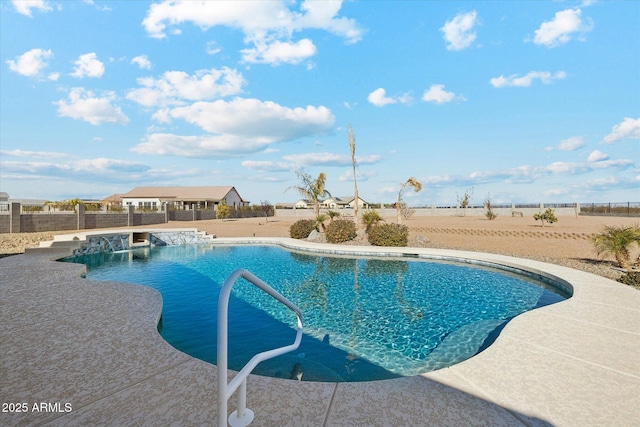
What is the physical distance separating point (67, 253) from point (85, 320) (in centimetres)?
1027

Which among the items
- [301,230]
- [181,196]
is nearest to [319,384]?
[301,230]

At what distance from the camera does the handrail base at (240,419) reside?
7.63 feet

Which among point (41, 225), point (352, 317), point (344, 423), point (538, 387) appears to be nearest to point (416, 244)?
point (352, 317)

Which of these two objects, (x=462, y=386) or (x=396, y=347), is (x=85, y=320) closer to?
(x=396, y=347)

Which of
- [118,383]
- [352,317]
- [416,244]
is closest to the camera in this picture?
[118,383]

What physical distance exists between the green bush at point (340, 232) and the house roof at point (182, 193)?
37.5 metres

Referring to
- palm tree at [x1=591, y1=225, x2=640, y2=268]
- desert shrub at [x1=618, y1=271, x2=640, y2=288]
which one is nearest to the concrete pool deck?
desert shrub at [x1=618, y1=271, x2=640, y2=288]

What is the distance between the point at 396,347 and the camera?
5109 mm

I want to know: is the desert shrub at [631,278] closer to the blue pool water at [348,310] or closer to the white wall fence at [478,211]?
the blue pool water at [348,310]

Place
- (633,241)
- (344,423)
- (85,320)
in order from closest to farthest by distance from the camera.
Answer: (344,423)
(85,320)
(633,241)

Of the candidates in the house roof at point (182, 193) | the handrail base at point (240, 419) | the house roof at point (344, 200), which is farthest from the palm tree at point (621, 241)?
the house roof at point (344, 200)

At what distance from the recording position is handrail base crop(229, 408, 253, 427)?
2326mm

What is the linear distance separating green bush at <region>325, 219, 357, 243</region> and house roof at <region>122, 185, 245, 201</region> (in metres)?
37.5

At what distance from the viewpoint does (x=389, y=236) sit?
49.5ft
